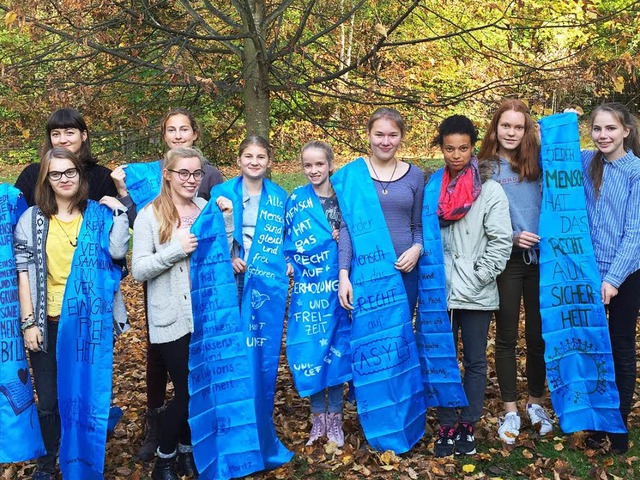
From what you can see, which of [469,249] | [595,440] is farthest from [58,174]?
[595,440]

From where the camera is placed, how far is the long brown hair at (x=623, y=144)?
407 centimetres

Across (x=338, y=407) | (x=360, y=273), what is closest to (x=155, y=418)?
(x=338, y=407)

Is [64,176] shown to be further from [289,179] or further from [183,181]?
[289,179]

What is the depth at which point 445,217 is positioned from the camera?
4.13 meters

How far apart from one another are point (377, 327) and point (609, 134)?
179cm

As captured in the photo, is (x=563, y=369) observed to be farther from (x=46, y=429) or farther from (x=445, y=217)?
(x=46, y=429)

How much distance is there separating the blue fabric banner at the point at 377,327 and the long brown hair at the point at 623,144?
1309 millimetres

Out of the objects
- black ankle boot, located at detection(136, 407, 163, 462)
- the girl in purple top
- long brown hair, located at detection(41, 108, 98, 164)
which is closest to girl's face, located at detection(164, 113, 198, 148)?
long brown hair, located at detection(41, 108, 98, 164)

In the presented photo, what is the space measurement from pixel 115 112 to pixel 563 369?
5.21 m

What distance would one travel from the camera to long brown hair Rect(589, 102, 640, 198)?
13.4 ft

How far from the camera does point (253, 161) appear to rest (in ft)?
13.8

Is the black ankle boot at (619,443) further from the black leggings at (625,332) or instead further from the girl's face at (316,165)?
the girl's face at (316,165)

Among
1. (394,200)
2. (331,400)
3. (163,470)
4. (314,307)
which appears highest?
(394,200)

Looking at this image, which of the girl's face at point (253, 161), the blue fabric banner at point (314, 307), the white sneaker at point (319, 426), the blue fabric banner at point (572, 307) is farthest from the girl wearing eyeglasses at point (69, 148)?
the blue fabric banner at point (572, 307)
